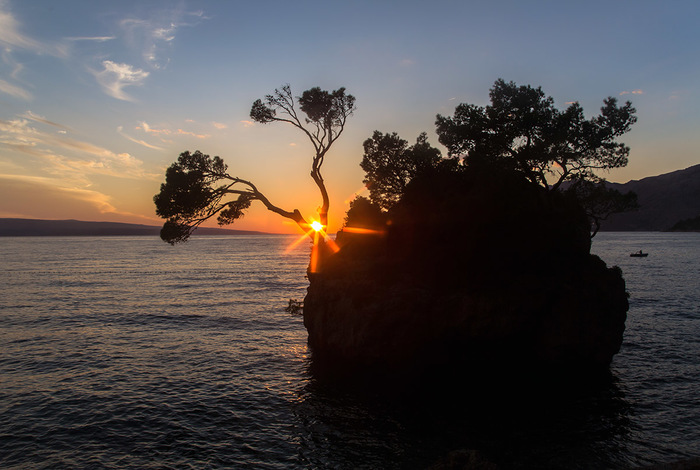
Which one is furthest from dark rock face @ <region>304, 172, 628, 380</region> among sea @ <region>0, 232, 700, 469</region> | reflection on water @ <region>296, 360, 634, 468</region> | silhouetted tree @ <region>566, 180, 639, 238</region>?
silhouetted tree @ <region>566, 180, 639, 238</region>

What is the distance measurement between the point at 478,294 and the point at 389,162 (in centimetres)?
1518

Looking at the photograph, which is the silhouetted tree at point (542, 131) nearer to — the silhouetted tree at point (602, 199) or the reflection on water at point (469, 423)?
the silhouetted tree at point (602, 199)

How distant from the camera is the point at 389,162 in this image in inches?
1275

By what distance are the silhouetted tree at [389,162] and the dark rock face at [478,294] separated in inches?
321

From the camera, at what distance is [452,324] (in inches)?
808

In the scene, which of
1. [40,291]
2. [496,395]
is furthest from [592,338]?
[40,291]

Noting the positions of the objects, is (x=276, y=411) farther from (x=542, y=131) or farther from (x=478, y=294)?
(x=542, y=131)

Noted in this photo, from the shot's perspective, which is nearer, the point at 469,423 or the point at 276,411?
the point at 469,423

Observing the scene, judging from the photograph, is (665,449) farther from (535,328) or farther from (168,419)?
(168,419)

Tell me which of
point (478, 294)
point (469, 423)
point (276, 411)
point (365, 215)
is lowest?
point (276, 411)

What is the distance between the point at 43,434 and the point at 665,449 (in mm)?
23360

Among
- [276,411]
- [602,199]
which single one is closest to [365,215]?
[276,411]

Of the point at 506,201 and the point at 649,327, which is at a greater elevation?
the point at 506,201

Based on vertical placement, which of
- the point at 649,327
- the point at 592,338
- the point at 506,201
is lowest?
the point at 649,327
